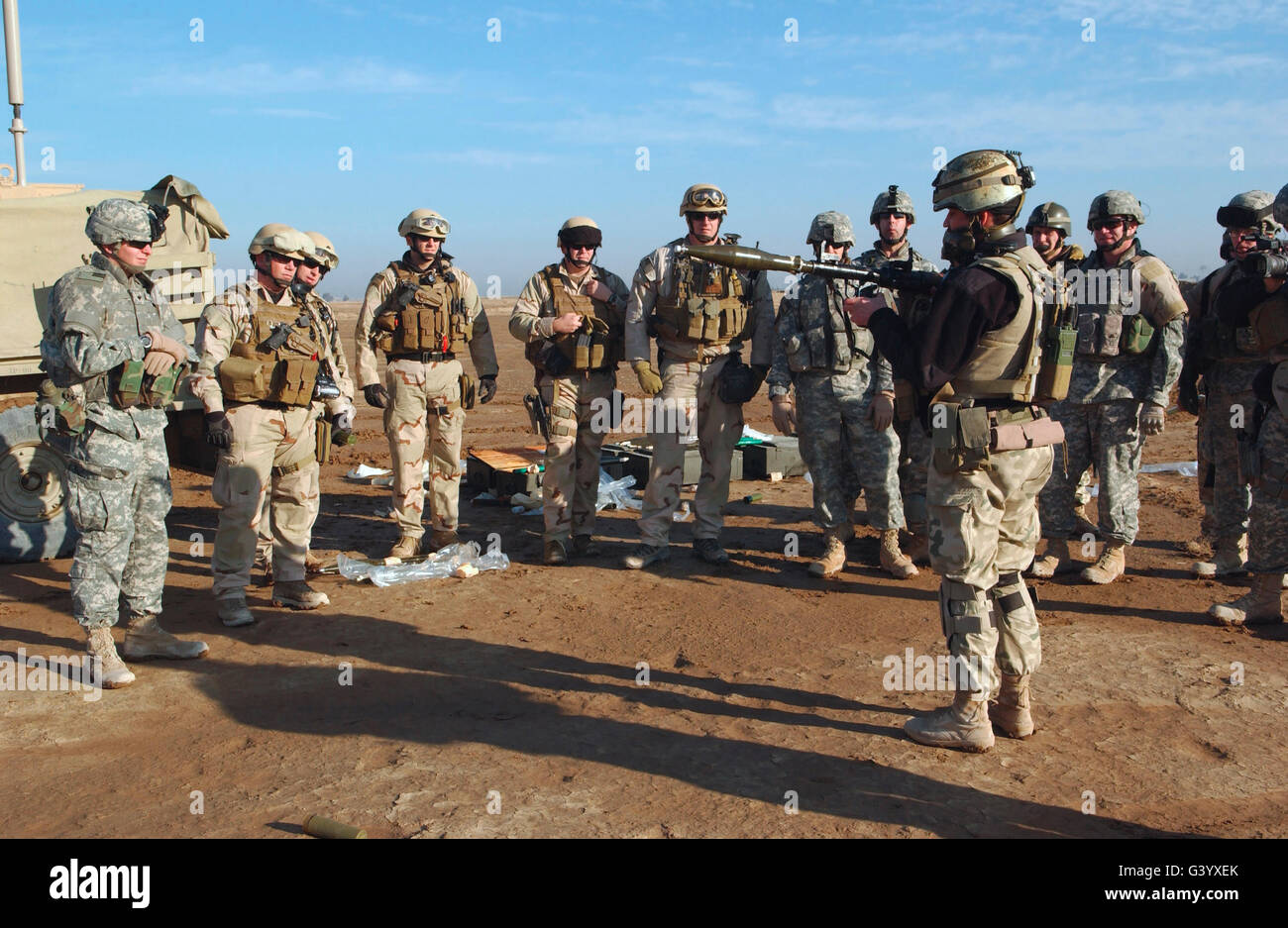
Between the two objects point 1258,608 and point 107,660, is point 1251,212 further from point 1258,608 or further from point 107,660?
point 107,660

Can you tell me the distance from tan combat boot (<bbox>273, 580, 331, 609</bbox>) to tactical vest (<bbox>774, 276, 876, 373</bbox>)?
3.45 m

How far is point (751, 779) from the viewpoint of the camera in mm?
4102

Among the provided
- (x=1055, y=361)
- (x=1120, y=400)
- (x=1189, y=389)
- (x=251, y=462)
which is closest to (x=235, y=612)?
(x=251, y=462)

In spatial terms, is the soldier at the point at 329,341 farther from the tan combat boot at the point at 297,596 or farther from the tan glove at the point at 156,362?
the tan glove at the point at 156,362

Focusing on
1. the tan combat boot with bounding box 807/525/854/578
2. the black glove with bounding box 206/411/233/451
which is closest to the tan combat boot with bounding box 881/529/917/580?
the tan combat boot with bounding box 807/525/854/578

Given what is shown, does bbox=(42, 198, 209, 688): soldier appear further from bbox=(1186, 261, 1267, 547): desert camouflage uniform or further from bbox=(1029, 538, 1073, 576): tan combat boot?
bbox=(1186, 261, 1267, 547): desert camouflage uniform

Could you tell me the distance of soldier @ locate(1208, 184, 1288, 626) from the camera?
18.7 feet

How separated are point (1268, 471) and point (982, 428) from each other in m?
2.60

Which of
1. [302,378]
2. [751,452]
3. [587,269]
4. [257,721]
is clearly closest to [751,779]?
[257,721]

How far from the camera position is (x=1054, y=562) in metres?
6.93

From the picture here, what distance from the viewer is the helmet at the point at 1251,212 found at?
6.63 meters

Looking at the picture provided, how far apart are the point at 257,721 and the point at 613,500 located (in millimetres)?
4703

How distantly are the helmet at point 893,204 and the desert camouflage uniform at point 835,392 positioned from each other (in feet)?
1.70
